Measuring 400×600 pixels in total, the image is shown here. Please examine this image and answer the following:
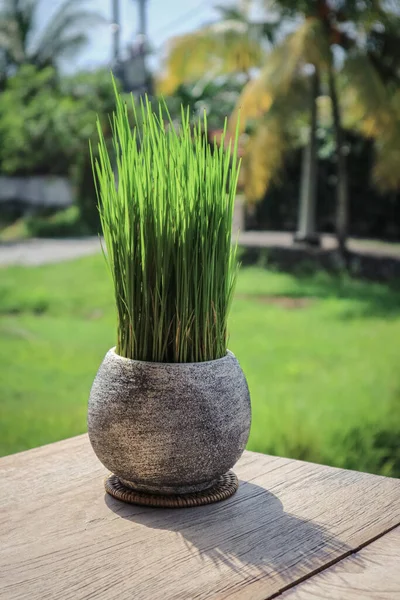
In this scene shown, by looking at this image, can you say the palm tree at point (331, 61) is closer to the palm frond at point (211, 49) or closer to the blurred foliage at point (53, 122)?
the palm frond at point (211, 49)

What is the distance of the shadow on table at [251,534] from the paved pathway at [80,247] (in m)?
9.77

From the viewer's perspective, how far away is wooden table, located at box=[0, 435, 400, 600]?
110 centimetres

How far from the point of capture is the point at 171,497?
4.59 ft

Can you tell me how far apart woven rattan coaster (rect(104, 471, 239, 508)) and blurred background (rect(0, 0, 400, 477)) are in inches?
23.8

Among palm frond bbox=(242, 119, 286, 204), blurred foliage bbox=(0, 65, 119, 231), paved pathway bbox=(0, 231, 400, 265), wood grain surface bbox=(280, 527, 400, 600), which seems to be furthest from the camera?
blurred foliage bbox=(0, 65, 119, 231)

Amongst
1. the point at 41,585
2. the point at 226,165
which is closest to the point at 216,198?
the point at 226,165

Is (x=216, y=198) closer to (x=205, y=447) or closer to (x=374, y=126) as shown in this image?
(x=205, y=447)

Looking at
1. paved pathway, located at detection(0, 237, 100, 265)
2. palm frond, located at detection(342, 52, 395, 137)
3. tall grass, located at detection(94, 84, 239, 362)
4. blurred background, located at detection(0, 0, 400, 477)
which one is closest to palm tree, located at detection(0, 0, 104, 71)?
blurred background, located at detection(0, 0, 400, 477)

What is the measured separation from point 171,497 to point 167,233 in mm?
463

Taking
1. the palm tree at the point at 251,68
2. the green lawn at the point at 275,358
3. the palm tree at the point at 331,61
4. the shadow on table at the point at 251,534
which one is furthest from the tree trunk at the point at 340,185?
the shadow on table at the point at 251,534

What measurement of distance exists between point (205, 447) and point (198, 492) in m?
0.12

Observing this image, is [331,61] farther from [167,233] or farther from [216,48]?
[167,233]

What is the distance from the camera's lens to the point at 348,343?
6.50 m

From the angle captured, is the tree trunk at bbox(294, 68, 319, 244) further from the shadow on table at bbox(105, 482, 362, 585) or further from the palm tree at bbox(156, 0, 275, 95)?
the shadow on table at bbox(105, 482, 362, 585)
